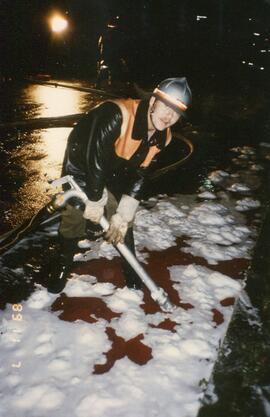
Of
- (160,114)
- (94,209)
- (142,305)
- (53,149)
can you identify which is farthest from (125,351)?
(53,149)

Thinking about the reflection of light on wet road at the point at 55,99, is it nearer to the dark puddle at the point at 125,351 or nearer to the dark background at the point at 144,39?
the dark background at the point at 144,39

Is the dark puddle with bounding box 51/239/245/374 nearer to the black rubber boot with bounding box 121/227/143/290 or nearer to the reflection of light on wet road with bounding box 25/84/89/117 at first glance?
the black rubber boot with bounding box 121/227/143/290

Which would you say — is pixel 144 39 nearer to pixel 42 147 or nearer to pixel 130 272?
pixel 42 147

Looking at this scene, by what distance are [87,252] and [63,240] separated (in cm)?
68

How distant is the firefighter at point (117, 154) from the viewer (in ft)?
7.93

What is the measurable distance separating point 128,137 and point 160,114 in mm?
280

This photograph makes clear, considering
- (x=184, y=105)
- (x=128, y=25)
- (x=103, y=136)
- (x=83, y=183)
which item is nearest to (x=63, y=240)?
(x=83, y=183)

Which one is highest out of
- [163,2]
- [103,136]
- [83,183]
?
[163,2]

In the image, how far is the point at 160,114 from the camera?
2412 mm

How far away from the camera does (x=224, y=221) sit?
14.2 feet

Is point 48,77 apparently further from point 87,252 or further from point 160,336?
point 160,336

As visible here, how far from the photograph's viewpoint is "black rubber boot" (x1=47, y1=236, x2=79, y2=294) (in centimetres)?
291

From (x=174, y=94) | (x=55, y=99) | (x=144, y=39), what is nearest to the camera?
(x=174, y=94)

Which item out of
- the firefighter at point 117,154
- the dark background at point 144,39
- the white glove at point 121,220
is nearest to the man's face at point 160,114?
the firefighter at point 117,154
